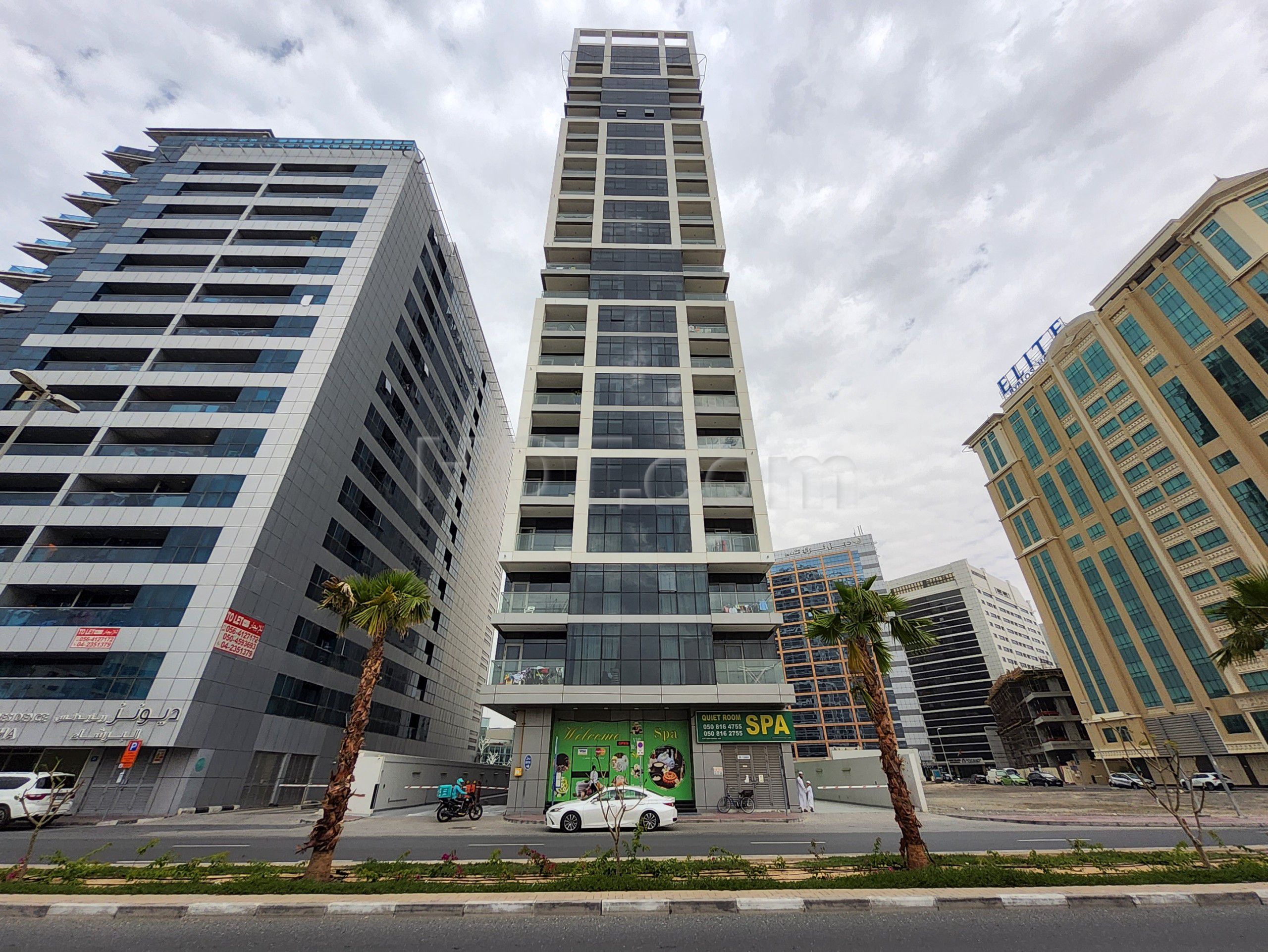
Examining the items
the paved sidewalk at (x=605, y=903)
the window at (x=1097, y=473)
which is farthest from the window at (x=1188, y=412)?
the paved sidewalk at (x=605, y=903)

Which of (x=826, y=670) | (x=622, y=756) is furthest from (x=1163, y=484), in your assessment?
(x=622, y=756)

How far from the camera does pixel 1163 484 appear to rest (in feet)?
177

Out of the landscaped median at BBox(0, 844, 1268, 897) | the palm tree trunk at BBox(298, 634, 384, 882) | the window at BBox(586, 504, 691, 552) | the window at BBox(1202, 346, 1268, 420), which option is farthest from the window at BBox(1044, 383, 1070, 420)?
the palm tree trunk at BBox(298, 634, 384, 882)

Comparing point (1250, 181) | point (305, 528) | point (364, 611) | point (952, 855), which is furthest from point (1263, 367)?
point (305, 528)

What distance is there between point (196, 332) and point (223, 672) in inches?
995

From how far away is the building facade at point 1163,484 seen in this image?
46125 mm

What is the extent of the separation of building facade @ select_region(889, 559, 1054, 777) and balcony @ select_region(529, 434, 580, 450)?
10181cm

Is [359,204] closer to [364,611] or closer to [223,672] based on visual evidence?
[223,672]

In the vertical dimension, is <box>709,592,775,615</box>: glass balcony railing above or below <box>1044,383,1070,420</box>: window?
below

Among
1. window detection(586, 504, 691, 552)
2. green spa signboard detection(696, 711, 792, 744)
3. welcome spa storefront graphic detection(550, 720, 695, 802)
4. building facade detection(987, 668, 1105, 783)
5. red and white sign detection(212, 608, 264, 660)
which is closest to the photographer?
welcome spa storefront graphic detection(550, 720, 695, 802)

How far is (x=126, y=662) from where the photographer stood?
27.8 m

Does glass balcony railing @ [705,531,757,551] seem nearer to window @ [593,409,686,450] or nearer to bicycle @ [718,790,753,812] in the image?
window @ [593,409,686,450]

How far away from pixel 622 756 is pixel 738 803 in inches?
237

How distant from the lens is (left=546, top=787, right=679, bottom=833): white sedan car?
1761 cm
